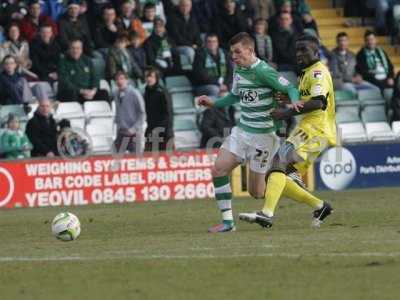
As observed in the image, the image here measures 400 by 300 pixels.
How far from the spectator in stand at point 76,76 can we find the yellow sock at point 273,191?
9.59 meters

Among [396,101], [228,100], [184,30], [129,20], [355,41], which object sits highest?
[228,100]

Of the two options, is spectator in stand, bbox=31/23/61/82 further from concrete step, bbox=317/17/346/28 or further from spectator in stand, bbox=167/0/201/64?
concrete step, bbox=317/17/346/28

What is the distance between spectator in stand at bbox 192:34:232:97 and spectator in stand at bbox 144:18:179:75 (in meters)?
0.60

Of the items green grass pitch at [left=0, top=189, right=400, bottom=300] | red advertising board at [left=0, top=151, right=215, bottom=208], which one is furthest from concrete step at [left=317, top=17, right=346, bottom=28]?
green grass pitch at [left=0, top=189, right=400, bottom=300]

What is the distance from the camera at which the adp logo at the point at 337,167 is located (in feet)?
75.3

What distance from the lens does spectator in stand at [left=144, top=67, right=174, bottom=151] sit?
22.5m

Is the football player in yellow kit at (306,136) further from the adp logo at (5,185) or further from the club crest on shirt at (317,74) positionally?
the adp logo at (5,185)

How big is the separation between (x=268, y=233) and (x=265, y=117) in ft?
4.33

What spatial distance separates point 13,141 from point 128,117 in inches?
83.1

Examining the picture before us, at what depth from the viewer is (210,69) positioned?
24375 mm

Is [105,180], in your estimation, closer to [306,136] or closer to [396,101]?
[396,101]

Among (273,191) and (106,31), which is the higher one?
(106,31)

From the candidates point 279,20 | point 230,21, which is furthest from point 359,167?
point 230,21

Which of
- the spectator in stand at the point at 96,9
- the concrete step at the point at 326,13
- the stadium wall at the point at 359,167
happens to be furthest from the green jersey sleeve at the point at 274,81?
the concrete step at the point at 326,13
